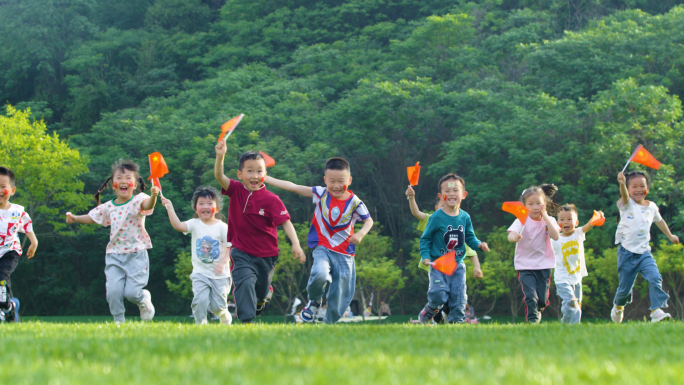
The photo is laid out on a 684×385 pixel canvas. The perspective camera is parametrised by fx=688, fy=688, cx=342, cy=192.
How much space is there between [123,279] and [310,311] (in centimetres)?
236

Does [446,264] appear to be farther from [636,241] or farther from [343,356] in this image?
[343,356]

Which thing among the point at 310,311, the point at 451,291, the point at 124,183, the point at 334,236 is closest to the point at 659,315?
the point at 451,291

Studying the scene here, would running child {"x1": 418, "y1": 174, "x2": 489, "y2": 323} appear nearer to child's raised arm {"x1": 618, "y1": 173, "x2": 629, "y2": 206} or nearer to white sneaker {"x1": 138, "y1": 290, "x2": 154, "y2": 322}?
child's raised arm {"x1": 618, "y1": 173, "x2": 629, "y2": 206}

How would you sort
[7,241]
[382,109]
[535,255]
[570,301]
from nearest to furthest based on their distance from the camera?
1. [7,241]
2. [535,255]
3. [570,301]
4. [382,109]

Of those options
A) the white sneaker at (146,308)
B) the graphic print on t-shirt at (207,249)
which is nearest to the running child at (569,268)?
the graphic print on t-shirt at (207,249)

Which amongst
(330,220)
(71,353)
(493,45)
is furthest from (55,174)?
(71,353)

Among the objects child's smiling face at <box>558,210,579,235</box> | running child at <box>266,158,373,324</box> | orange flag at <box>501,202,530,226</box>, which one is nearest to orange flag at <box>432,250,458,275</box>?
running child at <box>266,158,373,324</box>

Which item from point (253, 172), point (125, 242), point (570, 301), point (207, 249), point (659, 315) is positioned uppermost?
point (253, 172)

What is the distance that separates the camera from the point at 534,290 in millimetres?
9133

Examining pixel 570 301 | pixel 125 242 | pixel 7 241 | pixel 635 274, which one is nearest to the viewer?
pixel 125 242

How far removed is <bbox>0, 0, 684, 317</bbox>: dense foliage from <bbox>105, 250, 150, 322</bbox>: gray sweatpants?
17.8 m

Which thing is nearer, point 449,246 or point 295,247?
point 295,247

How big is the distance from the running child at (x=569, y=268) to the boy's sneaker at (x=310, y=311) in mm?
3474

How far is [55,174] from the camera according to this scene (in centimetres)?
2909
